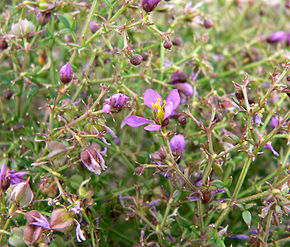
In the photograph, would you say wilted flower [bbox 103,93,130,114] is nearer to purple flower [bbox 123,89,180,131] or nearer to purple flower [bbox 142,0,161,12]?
purple flower [bbox 123,89,180,131]

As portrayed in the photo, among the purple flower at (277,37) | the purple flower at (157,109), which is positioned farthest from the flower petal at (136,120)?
the purple flower at (277,37)

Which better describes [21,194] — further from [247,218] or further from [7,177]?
[247,218]

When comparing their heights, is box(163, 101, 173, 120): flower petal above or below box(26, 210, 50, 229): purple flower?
above

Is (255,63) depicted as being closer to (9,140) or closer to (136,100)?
(136,100)

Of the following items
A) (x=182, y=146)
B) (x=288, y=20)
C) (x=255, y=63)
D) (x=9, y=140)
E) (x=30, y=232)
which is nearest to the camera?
(x=30, y=232)

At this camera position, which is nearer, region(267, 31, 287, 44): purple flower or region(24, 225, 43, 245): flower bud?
region(24, 225, 43, 245): flower bud

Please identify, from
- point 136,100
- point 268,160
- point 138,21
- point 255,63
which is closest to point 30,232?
point 136,100

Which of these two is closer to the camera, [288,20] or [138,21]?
[138,21]

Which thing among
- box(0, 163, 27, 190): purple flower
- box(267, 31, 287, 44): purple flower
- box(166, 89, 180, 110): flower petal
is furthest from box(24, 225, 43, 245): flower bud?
box(267, 31, 287, 44): purple flower
